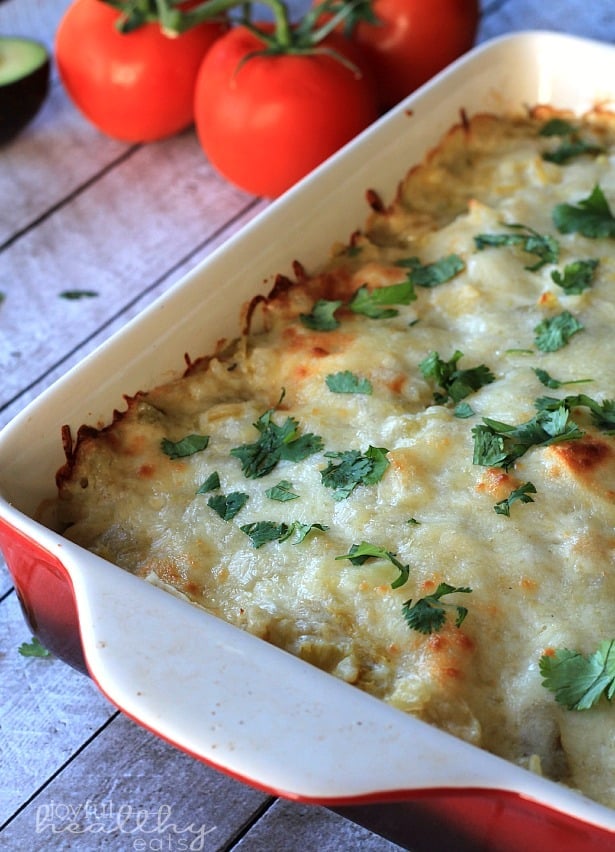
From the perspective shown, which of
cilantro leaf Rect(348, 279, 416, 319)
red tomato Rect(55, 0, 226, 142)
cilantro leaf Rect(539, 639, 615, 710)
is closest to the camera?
cilantro leaf Rect(539, 639, 615, 710)

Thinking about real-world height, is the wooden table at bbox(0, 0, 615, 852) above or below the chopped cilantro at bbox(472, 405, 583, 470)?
below

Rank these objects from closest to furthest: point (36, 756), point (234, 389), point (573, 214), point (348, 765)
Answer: point (348, 765)
point (36, 756)
point (234, 389)
point (573, 214)

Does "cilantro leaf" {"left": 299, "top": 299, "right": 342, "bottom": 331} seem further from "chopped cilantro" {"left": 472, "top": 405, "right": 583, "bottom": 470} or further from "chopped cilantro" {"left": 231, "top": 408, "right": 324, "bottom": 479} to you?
"chopped cilantro" {"left": 472, "top": 405, "right": 583, "bottom": 470}

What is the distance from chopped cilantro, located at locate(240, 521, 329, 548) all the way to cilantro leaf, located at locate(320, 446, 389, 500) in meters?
0.08

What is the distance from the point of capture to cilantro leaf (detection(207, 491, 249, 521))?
6.04 ft

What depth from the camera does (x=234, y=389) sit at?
2104 millimetres

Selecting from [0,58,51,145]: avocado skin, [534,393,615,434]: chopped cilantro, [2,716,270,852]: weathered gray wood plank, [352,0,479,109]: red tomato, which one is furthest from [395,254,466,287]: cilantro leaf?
[0,58,51,145]: avocado skin

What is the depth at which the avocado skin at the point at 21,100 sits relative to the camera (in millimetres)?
3023

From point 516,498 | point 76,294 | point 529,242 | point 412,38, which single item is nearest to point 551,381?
point 516,498

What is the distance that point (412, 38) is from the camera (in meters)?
2.96

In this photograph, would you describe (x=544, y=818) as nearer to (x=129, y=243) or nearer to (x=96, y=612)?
(x=96, y=612)

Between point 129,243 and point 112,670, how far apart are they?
5.28ft

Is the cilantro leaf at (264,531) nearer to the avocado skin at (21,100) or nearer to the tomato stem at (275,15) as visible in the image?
the tomato stem at (275,15)

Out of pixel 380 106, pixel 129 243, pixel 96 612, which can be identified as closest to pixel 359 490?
pixel 96 612
